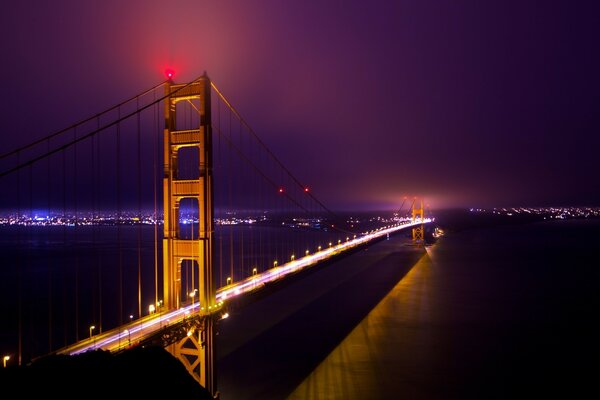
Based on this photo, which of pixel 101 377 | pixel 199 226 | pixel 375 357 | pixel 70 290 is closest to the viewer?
pixel 101 377

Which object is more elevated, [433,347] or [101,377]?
[101,377]

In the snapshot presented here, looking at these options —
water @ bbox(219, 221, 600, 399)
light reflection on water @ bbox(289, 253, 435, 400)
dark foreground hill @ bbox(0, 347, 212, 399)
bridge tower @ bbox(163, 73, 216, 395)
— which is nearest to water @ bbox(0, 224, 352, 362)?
bridge tower @ bbox(163, 73, 216, 395)

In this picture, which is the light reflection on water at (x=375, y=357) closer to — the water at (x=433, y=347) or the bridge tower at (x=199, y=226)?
→ the water at (x=433, y=347)

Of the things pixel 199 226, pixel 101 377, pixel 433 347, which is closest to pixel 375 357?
pixel 433 347

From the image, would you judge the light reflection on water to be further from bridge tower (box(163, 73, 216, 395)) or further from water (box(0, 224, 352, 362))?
water (box(0, 224, 352, 362))

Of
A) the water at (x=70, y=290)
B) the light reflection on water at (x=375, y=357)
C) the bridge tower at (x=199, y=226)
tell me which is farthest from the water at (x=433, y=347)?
the water at (x=70, y=290)

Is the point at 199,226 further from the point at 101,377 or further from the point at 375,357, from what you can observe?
the point at 375,357

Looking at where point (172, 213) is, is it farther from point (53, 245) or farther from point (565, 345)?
point (53, 245)
